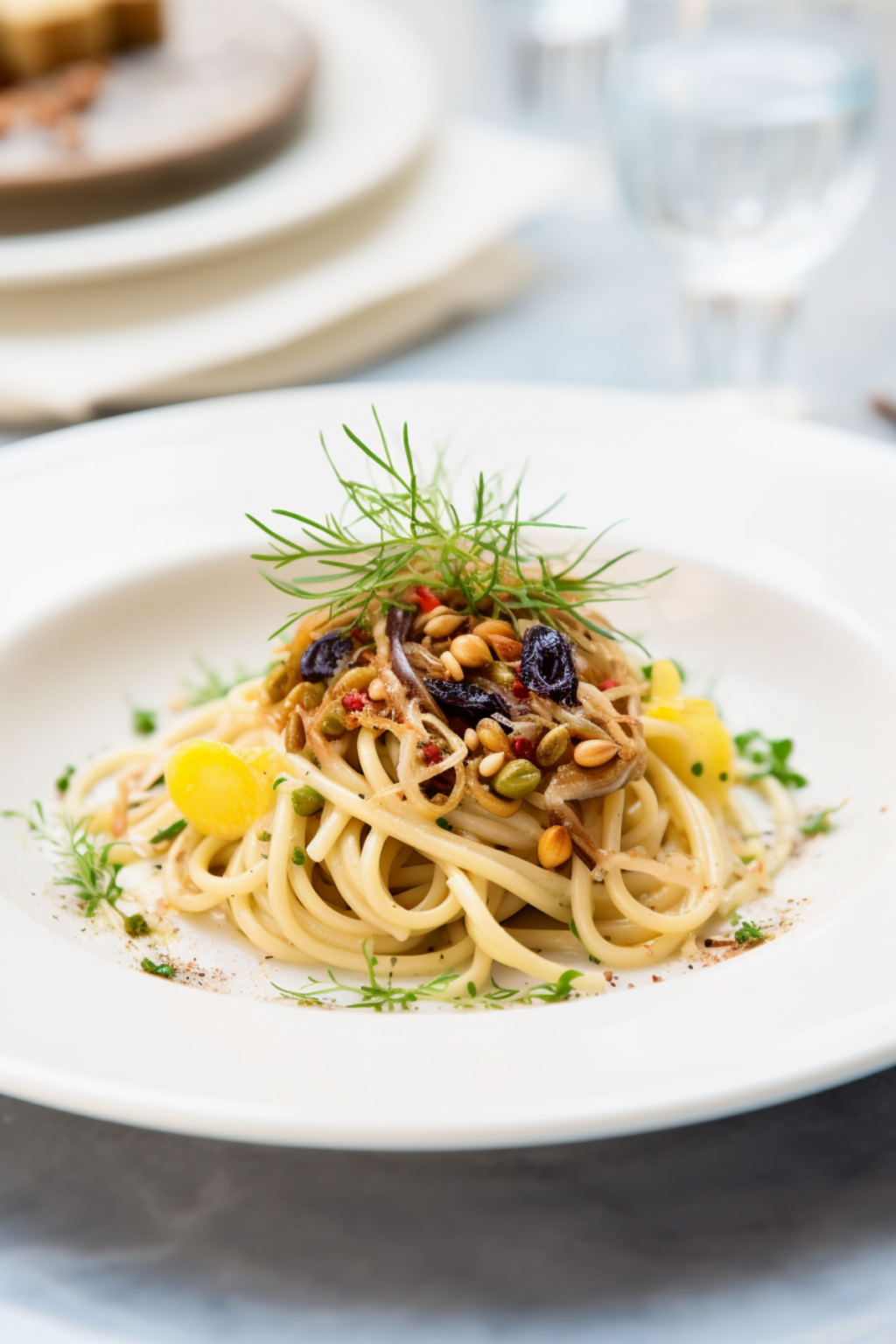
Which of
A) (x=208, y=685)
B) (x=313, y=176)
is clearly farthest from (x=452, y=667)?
(x=313, y=176)

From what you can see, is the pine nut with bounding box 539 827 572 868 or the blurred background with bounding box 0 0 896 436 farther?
the blurred background with bounding box 0 0 896 436

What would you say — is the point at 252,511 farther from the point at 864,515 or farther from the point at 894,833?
the point at 894,833

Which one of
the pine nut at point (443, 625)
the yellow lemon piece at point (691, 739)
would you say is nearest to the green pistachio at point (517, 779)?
the pine nut at point (443, 625)

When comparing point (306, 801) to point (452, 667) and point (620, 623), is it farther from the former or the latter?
point (620, 623)

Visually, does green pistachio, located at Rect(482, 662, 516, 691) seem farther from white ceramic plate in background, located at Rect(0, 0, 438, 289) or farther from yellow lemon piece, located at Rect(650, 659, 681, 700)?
white ceramic plate in background, located at Rect(0, 0, 438, 289)

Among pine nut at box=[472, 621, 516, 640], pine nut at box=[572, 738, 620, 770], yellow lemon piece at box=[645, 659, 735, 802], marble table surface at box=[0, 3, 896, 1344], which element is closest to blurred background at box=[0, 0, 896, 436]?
yellow lemon piece at box=[645, 659, 735, 802]

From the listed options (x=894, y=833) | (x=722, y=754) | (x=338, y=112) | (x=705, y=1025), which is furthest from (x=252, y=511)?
(x=338, y=112)

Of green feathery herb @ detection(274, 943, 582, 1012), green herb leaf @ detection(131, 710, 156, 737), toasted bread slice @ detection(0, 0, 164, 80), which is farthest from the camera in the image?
toasted bread slice @ detection(0, 0, 164, 80)
